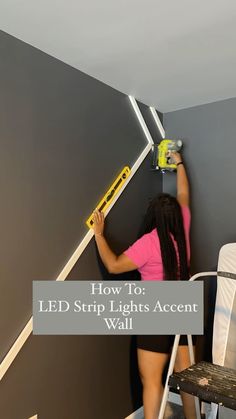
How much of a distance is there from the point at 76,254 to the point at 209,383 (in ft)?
2.83

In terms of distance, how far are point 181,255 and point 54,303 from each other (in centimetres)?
74

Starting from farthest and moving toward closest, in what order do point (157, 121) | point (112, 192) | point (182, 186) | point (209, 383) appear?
point (157, 121) → point (182, 186) → point (112, 192) → point (209, 383)

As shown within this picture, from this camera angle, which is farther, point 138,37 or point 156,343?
point 156,343

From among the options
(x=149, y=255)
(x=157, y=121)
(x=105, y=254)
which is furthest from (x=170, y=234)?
(x=157, y=121)

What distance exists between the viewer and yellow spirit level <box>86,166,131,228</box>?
6.30ft

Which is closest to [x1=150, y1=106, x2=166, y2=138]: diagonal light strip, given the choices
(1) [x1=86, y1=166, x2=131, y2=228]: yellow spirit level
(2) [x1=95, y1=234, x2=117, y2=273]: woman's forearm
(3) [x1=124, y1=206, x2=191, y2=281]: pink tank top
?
(1) [x1=86, y1=166, x2=131, y2=228]: yellow spirit level

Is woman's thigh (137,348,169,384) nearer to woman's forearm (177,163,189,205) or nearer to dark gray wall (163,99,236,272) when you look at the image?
dark gray wall (163,99,236,272)

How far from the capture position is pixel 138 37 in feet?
4.97

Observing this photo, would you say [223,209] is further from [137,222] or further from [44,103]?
[44,103]

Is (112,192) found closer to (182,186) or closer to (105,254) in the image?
(105,254)

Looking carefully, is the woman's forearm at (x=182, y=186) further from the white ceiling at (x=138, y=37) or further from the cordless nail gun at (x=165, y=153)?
the white ceiling at (x=138, y=37)

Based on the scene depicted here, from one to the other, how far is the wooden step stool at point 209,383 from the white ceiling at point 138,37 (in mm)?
1498

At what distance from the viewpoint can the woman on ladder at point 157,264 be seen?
1.82 m

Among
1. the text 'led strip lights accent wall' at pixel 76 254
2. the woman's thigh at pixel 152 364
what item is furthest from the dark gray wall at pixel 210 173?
the woman's thigh at pixel 152 364
